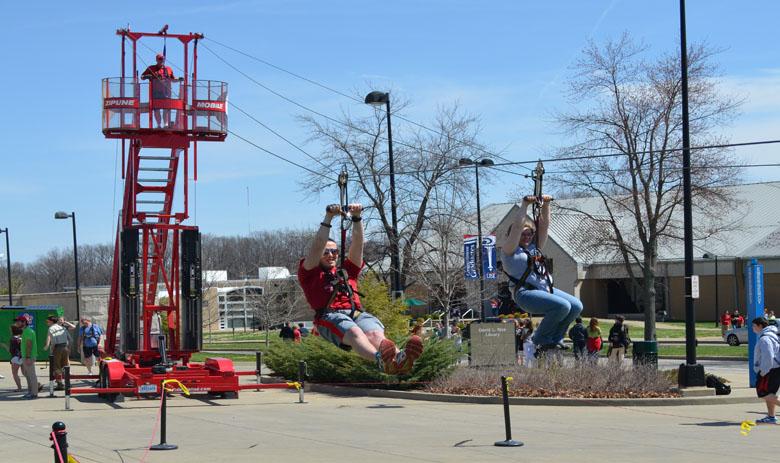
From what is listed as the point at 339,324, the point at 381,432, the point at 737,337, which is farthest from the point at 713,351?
the point at 339,324

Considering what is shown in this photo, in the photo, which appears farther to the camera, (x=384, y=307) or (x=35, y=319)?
(x=35, y=319)

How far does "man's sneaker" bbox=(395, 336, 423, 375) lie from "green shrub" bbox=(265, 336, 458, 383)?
9424 mm

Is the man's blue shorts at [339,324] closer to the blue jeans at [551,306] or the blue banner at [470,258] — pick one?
the blue jeans at [551,306]

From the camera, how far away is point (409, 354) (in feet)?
31.8

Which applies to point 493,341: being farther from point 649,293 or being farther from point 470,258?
point 649,293

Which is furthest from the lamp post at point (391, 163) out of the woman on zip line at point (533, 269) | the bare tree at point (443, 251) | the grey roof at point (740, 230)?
the grey roof at point (740, 230)

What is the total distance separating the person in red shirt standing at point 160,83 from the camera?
20641mm

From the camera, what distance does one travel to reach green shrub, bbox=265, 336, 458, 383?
67.2 ft

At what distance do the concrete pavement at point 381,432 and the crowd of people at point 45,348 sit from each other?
3.56 feet

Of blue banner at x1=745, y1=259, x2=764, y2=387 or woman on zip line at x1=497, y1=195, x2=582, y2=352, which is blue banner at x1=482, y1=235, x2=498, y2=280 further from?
woman on zip line at x1=497, y1=195, x2=582, y2=352

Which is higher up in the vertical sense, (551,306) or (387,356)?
(551,306)

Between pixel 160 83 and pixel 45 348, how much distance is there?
6394mm

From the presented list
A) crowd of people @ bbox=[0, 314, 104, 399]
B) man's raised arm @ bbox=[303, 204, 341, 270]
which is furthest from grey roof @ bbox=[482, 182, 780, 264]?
man's raised arm @ bbox=[303, 204, 341, 270]

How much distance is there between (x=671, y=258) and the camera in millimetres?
62344
